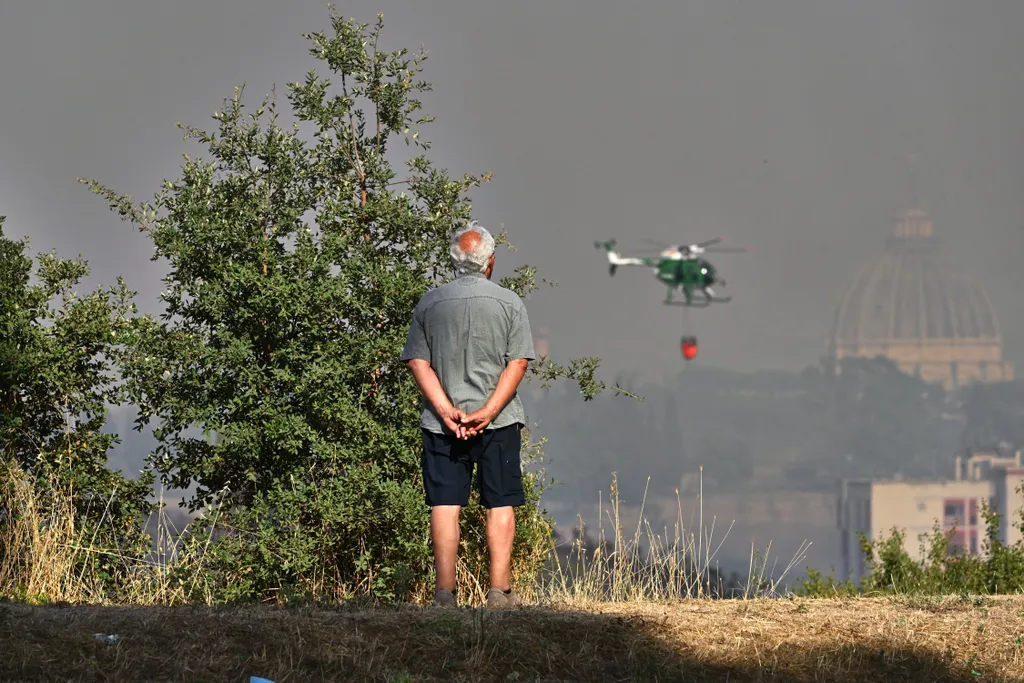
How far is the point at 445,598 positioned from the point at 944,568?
10.0 meters

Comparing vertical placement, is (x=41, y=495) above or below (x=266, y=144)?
below

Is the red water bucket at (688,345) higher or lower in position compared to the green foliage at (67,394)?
higher

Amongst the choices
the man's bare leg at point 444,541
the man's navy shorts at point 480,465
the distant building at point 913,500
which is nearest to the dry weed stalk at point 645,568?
the man's bare leg at point 444,541

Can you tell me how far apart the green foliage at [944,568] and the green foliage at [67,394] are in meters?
5.96

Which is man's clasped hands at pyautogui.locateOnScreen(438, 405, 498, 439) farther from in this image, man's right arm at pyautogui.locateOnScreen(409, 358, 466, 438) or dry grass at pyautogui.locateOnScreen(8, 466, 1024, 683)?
dry grass at pyautogui.locateOnScreen(8, 466, 1024, 683)

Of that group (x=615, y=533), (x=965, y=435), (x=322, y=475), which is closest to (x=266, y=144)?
(x=322, y=475)

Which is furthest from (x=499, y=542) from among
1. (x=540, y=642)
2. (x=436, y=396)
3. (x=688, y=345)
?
(x=688, y=345)

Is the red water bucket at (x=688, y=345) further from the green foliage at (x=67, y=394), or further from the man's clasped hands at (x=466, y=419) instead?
the man's clasped hands at (x=466, y=419)

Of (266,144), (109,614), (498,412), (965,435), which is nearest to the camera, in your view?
(109,614)

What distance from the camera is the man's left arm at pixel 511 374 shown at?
252 inches

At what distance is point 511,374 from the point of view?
21.2ft

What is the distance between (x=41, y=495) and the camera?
31.9ft

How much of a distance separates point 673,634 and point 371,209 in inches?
197

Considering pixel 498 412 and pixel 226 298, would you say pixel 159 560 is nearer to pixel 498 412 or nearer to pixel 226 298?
pixel 226 298
